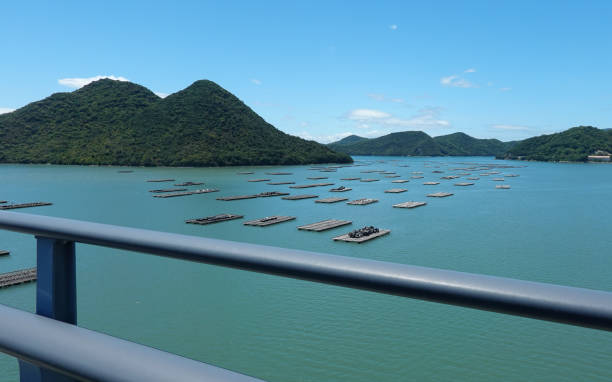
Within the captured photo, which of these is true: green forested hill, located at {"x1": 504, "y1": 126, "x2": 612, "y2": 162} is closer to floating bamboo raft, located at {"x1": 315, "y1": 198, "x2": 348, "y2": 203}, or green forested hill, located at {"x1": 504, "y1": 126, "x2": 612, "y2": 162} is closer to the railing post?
floating bamboo raft, located at {"x1": 315, "y1": 198, "x2": 348, "y2": 203}

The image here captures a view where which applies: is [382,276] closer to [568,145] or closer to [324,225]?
[324,225]

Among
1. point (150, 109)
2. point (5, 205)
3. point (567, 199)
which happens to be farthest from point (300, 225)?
point (150, 109)

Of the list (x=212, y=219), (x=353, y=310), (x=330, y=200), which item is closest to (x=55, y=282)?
(x=353, y=310)

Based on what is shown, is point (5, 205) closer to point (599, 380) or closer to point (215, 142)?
point (599, 380)

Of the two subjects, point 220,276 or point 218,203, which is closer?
point 220,276

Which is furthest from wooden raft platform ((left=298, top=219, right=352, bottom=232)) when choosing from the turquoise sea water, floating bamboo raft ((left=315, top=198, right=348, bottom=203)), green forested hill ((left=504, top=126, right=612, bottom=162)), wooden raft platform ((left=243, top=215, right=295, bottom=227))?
green forested hill ((left=504, top=126, right=612, bottom=162))

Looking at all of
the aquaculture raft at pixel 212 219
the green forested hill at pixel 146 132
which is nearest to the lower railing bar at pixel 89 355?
the aquaculture raft at pixel 212 219
